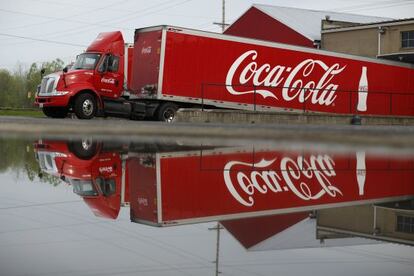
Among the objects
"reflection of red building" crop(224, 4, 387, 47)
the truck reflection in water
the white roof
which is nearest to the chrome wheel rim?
the truck reflection in water

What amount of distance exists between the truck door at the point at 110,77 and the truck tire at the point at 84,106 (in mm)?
600

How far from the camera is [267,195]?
5598 millimetres

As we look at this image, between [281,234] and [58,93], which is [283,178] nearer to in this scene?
[281,234]

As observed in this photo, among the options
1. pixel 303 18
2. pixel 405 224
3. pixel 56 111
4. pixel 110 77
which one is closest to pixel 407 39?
pixel 303 18

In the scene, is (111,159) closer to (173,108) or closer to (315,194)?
(315,194)

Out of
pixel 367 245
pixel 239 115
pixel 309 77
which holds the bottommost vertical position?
pixel 367 245

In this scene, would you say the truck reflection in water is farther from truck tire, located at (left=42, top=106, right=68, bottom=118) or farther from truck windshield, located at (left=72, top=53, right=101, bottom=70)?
truck tire, located at (left=42, top=106, right=68, bottom=118)

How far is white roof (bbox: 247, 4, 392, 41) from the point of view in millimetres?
43688

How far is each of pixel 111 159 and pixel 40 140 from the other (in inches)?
170

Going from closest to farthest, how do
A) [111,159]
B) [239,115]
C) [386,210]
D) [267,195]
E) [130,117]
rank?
1. [386,210]
2. [267,195]
3. [111,159]
4. [239,115]
5. [130,117]

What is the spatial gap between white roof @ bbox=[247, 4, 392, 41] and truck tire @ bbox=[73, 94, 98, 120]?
22582 millimetres

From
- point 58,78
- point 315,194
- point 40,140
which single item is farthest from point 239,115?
point 315,194

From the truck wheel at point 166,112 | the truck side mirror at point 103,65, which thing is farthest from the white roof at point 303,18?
the truck side mirror at point 103,65

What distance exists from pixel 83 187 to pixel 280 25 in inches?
1595
